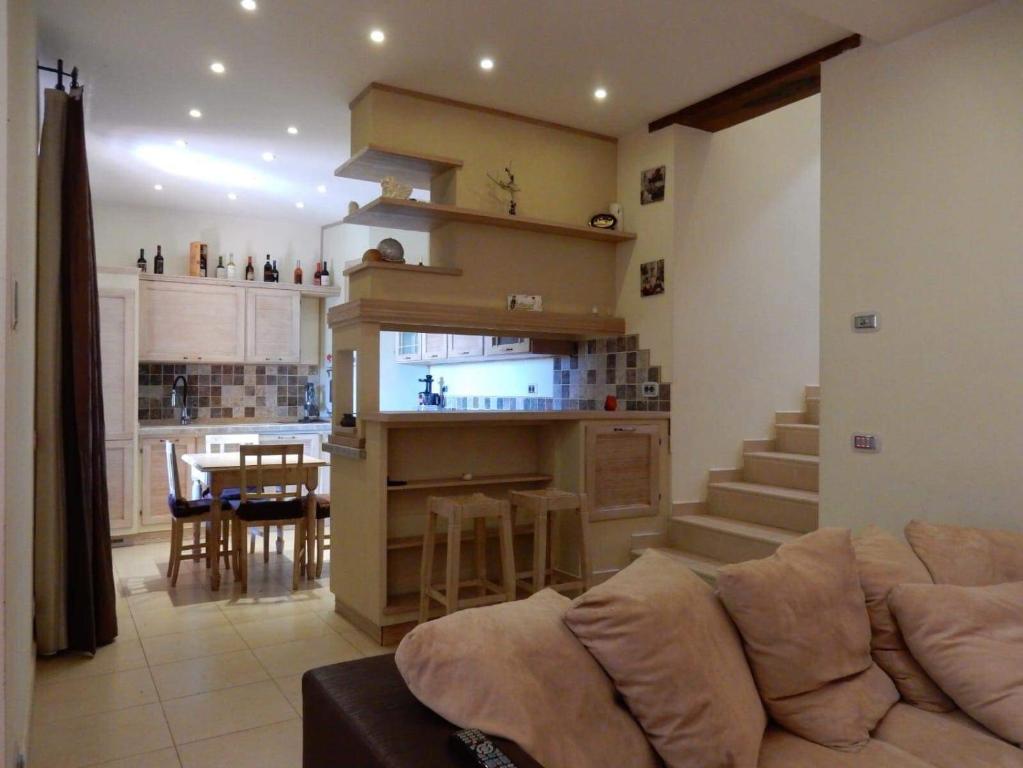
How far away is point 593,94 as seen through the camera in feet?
13.9

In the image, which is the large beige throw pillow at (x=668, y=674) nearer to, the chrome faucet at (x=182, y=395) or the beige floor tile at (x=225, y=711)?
the beige floor tile at (x=225, y=711)

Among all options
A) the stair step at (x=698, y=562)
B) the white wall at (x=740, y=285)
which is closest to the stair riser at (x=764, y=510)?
the white wall at (x=740, y=285)

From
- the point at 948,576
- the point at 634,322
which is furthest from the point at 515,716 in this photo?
the point at 634,322

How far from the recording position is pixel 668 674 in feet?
4.98

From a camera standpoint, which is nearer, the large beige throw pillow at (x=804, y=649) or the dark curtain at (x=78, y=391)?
the large beige throw pillow at (x=804, y=649)

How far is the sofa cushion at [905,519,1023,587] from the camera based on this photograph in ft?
7.64

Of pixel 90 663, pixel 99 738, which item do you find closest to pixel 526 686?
pixel 99 738

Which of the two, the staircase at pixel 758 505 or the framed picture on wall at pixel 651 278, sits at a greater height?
the framed picture on wall at pixel 651 278

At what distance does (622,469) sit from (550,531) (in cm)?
58

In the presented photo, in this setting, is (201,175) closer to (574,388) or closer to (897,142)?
(574,388)

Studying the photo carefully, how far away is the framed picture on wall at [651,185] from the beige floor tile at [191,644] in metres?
3.61

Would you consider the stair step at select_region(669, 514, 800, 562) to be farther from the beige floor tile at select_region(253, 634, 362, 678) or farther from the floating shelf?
the floating shelf

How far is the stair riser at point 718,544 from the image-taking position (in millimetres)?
3875

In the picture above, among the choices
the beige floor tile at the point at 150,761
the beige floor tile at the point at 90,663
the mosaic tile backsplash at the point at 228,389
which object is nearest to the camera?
the beige floor tile at the point at 150,761
